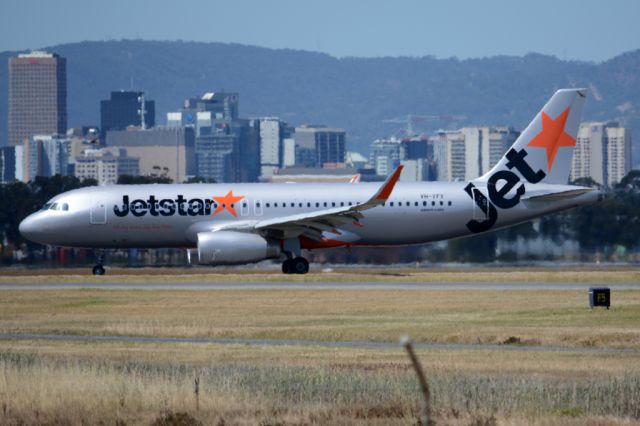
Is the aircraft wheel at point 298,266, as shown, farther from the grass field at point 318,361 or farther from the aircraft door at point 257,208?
the grass field at point 318,361

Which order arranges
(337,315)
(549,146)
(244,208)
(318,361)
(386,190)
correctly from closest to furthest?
1. (318,361)
2. (337,315)
3. (386,190)
4. (244,208)
5. (549,146)

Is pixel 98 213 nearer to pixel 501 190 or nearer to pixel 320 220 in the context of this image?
pixel 320 220

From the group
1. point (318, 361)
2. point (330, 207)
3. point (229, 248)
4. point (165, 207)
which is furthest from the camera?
point (330, 207)

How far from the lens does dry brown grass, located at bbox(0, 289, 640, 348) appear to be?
124 feet

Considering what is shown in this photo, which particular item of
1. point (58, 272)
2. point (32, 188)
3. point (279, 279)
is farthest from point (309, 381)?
point (32, 188)

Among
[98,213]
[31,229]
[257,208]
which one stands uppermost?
[257,208]

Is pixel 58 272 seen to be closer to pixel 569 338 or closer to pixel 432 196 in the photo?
pixel 432 196

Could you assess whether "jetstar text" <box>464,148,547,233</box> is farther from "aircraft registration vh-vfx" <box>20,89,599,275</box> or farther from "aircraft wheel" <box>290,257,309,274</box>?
"aircraft wheel" <box>290,257,309,274</box>

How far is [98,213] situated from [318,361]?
106 ft

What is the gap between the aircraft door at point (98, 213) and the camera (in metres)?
62.8

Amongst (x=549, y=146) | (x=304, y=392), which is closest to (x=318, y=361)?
(x=304, y=392)

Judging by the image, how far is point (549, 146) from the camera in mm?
63812

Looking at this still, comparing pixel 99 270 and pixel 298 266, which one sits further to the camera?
pixel 99 270

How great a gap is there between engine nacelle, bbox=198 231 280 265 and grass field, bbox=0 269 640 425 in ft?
26.6
